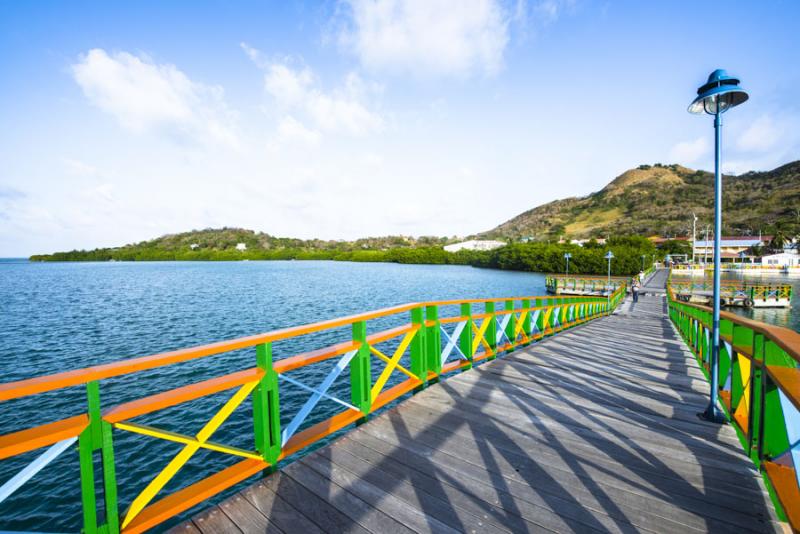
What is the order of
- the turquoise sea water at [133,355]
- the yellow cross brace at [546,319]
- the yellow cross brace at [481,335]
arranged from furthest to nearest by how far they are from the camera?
the yellow cross brace at [546,319], the turquoise sea water at [133,355], the yellow cross brace at [481,335]

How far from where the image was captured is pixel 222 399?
31.2 ft

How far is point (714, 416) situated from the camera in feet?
13.2

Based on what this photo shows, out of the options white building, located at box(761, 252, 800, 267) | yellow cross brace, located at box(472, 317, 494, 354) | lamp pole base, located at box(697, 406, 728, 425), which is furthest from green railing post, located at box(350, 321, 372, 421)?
white building, located at box(761, 252, 800, 267)

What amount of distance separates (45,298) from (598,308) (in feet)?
141

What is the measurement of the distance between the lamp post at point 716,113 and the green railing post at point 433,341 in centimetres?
315

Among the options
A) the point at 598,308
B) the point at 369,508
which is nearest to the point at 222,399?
the point at 369,508

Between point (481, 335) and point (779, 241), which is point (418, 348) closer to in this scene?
point (481, 335)

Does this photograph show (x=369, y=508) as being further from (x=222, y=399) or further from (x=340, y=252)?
→ (x=340, y=252)

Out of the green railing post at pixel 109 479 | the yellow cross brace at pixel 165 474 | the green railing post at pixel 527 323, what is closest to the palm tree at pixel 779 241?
the green railing post at pixel 527 323

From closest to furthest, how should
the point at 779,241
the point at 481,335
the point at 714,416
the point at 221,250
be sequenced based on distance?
the point at 714,416
the point at 481,335
the point at 779,241
the point at 221,250

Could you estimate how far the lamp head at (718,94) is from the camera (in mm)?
3961

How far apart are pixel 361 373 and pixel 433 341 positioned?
1.48m

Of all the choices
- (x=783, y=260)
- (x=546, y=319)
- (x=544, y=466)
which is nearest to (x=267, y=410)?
(x=544, y=466)

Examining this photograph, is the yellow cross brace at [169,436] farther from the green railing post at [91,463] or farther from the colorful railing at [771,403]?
the colorful railing at [771,403]
